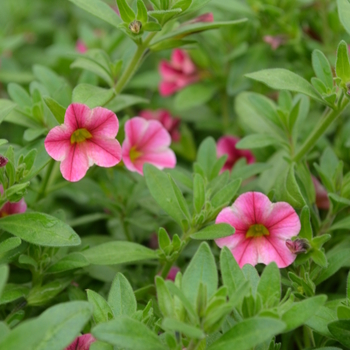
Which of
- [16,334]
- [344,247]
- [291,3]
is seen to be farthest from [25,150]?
[291,3]

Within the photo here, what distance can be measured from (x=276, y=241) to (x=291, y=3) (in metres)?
→ 1.07

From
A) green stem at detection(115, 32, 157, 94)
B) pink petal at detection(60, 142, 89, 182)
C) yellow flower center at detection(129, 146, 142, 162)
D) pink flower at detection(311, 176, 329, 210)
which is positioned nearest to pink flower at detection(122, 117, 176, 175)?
yellow flower center at detection(129, 146, 142, 162)

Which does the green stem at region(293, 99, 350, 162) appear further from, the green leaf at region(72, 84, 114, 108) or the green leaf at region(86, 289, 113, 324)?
the green leaf at region(86, 289, 113, 324)

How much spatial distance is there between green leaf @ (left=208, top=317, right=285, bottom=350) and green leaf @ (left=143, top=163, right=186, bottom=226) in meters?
0.35

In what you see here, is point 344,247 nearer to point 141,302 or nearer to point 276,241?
point 276,241

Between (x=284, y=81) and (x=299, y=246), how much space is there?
38 cm

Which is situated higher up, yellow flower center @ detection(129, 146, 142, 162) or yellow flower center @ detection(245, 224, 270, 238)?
yellow flower center @ detection(129, 146, 142, 162)

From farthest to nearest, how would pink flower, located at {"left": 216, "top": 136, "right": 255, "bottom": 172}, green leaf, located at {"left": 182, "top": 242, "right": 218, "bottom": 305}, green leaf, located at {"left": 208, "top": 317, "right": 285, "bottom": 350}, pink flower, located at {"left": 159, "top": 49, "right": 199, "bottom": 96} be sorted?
pink flower, located at {"left": 159, "top": 49, "right": 199, "bottom": 96}
pink flower, located at {"left": 216, "top": 136, "right": 255, "bottom": 172}
green leaf, located at {"left": 182, "top": 242, "right": 218, "bottom": 305}
green leaf, located at {"left": 208, "top": 317, "right": 285, "bottom": 350}

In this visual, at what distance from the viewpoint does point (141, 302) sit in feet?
4.08

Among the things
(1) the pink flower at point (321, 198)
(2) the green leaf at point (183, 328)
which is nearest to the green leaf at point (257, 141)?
(1) the pink flower at point (321, 198)

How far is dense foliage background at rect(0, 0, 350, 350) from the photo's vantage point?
2.93 feet

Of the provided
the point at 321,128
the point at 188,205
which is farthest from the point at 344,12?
the point at 188,205

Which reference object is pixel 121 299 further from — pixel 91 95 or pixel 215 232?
pixel 91 95

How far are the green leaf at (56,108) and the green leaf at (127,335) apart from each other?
0.50m
